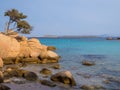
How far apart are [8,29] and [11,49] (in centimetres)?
1208

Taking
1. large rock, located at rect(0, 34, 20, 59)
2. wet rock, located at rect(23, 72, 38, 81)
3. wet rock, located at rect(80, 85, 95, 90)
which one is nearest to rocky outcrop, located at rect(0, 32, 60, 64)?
large rock, located at rect(0, 34, 20, 59)

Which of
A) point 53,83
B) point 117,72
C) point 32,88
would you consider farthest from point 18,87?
point 117,72

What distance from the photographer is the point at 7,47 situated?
1393 inches

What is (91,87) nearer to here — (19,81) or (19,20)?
(19,81)

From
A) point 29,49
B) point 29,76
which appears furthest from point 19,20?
point 29,76

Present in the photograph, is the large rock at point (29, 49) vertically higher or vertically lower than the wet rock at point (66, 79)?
higher

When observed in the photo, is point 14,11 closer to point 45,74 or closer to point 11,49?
point 11,49

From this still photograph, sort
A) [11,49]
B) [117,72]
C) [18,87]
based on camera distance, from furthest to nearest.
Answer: [11,49] → [117,72] → [18,87]

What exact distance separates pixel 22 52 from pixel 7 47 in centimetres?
316

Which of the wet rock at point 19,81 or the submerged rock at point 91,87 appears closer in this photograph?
the submerged rock at point 91,87

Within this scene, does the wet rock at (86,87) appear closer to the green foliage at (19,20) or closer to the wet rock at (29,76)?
the wet rock at (29,76)

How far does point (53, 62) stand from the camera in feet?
130

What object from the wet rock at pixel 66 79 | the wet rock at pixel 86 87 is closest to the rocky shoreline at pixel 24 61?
the wet rock at pixel 66 79

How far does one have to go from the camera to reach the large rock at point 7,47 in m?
35.0
